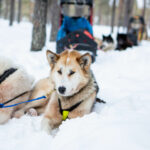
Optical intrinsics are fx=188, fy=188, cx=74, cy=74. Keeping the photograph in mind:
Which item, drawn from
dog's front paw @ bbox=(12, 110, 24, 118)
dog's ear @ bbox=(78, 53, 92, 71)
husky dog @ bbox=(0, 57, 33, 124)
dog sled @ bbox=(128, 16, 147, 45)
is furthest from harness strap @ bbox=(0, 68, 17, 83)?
dog sled @ bbox=(128, 16, 147, 45)

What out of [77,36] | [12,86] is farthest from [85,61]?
[77,36]

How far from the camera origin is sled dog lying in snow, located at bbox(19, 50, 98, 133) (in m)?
2.06

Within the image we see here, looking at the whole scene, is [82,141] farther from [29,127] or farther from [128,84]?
[128,84]

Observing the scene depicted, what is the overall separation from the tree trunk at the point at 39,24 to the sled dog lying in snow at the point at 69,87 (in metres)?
4.37

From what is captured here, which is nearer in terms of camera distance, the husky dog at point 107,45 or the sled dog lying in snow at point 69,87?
the sled dog lying in snow at point 69,87

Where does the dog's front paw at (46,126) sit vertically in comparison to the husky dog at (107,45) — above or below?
below

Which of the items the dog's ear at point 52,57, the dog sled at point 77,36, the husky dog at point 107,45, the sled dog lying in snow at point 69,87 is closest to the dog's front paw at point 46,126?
the sled dog lying in snow at point 69,87

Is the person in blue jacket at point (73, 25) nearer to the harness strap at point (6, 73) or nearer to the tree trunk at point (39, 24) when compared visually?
the tree trunk at point (39, 24)

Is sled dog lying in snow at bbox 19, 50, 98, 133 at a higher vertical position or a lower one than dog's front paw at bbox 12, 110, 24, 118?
higher

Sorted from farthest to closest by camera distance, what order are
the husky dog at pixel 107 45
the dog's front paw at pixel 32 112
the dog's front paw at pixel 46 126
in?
the husky dog at pixel 107 45, the dog's front paw at pixel 32 112, the dog's front paw at pixel 46 126

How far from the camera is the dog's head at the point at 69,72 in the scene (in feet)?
6.69

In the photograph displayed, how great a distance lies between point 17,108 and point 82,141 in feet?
4.72

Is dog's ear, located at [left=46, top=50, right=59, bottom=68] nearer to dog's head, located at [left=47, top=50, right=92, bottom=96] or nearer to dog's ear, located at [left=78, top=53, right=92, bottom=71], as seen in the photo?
dog's head, located at [left=47, top=50, right=92, bottom=96]

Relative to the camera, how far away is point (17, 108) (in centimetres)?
261
